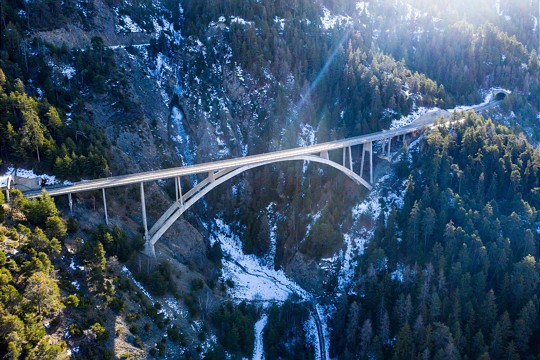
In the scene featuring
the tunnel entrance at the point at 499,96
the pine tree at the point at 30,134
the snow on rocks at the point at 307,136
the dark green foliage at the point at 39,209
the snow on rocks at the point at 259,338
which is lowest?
the snow on rocks at the point at 259,338

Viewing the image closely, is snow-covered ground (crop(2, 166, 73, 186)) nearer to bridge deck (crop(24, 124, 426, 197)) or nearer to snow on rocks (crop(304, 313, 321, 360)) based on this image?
bridge deck (crop(24, 124, 426, 197))

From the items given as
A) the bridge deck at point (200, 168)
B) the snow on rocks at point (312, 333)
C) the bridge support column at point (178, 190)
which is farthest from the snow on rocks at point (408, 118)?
the bridge support column at point (178, 190)

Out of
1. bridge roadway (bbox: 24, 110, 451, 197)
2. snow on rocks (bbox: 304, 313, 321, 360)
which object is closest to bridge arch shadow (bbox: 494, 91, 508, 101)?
bridge roadway (bbox: 24, 110, 451, 197)

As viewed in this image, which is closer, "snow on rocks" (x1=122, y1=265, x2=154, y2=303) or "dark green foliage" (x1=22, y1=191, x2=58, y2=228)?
"dark green foliage" (x1=22, y1=191, x2=58, y2=228)

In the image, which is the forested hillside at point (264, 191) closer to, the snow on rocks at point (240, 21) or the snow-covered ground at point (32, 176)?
the snow on rocks at point (240, 21)

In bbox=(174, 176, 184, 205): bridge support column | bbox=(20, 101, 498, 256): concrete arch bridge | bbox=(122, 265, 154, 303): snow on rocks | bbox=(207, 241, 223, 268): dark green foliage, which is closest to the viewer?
bbox=(122, 265, 154, 303): snow on rocks

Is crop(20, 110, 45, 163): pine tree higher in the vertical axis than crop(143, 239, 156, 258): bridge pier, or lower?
higher
